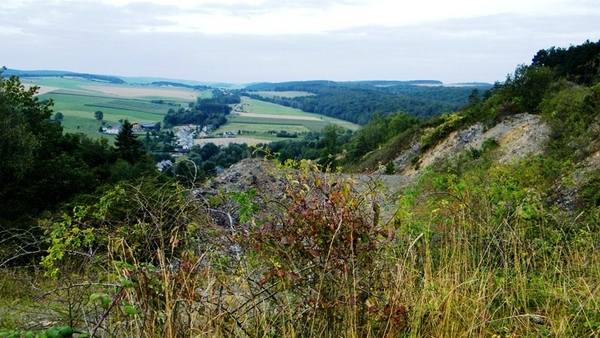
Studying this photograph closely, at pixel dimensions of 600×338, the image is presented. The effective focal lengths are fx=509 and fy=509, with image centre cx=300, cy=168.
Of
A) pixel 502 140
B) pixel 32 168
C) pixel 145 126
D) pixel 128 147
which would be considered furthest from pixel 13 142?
pixel 145 126

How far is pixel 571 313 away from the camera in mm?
3000

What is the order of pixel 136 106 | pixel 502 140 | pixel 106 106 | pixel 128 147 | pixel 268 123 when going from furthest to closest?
pixel 136 106
pixel 106 106
pixel 268 123
pixel 128 147
pixel 502 140

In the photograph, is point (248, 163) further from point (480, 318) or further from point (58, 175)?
point (480, 318)

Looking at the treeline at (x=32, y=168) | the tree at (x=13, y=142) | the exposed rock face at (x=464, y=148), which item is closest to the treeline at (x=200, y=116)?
the treeline at (x=32, y=168)

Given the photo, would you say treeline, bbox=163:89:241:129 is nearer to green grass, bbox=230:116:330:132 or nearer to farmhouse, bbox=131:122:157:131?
green grass, bbox=230:116:330:132

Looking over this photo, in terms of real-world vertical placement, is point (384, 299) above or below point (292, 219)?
below

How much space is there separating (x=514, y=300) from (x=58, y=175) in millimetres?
21175

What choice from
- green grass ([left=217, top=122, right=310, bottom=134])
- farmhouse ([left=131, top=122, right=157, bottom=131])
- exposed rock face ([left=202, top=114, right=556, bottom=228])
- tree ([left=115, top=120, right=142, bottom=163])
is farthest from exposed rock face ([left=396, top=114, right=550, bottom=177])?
green grass ([left=217, top=122, right=310, bottom=134])

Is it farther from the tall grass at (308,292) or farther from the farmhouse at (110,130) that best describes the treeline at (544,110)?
the farmhouse at (110,130)

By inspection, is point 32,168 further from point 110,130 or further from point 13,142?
point 110,130

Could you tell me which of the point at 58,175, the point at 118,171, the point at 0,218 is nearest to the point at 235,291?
the point at 0,218

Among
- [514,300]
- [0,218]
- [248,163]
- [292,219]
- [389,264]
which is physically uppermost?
[292,219]

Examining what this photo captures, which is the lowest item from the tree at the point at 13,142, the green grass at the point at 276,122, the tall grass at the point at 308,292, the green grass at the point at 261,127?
the green grass at the point at 261,127

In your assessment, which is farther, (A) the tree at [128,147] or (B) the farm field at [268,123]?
(B) the farm field at [268,123]
